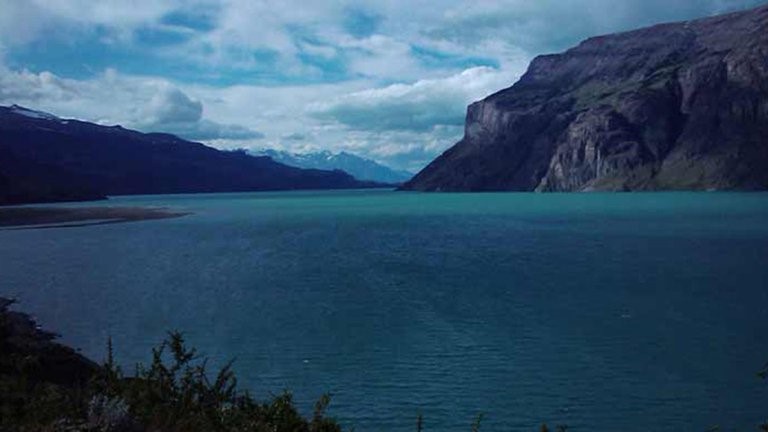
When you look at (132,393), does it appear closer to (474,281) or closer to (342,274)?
(474,281)

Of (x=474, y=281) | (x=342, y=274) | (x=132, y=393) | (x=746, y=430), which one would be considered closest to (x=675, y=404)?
(x=746, y=430)

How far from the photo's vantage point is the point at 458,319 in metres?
39.8

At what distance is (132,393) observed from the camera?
49.5 ft

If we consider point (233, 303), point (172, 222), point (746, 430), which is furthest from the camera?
point (172, 222)

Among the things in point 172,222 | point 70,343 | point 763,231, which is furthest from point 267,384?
point 172,222

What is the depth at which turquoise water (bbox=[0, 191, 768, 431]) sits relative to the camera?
1032 inches

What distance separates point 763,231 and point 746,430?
70032mm

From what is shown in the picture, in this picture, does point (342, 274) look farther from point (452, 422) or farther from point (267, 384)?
point (452, 422)

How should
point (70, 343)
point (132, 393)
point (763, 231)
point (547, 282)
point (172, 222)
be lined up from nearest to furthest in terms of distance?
point (132, 393)
point (70, 343)
point (547, 282)
point (763, 231)
point (172, 222)

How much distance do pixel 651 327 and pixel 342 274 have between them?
27.8 meters

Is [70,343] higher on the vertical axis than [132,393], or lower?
lower

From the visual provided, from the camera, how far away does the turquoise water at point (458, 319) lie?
26.2 meters

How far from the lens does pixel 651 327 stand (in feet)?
120

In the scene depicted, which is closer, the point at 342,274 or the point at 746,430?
the point at 746,430
